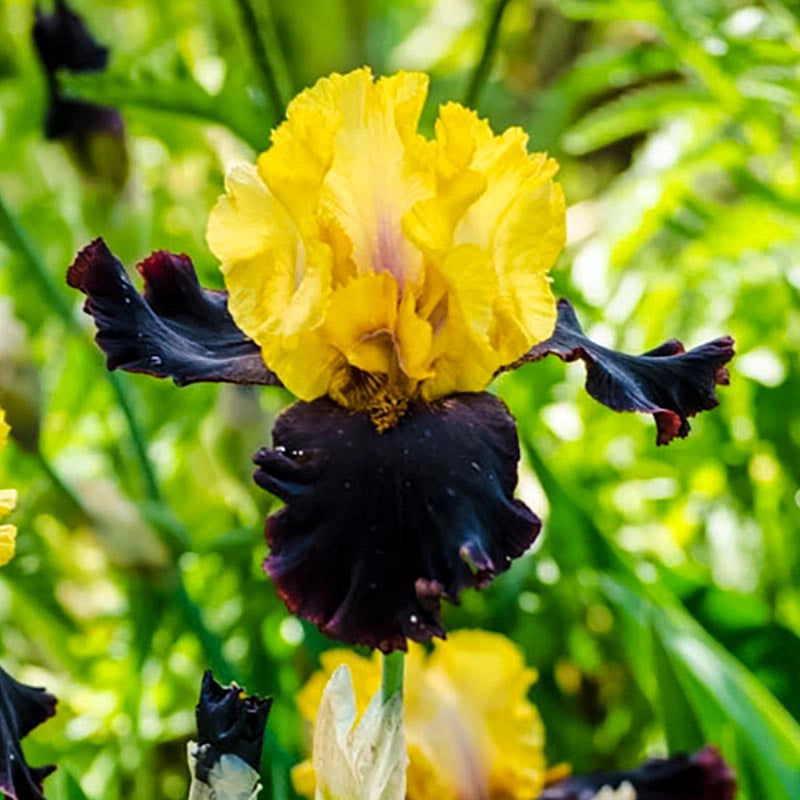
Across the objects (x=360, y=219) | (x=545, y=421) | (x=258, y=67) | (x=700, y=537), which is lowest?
(x=700, y=537)

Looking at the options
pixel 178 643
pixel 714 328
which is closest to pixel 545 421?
pixel 714 328

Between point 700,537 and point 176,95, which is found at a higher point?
point 176,95

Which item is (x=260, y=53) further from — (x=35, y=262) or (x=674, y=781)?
(x=674, y=781)

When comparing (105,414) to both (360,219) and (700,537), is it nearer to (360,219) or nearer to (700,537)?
(700,537)

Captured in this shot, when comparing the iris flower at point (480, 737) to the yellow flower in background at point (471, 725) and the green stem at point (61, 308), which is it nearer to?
the yellow flower in background at point (471, 725)

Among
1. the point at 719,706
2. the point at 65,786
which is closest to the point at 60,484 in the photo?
the point at 65,786

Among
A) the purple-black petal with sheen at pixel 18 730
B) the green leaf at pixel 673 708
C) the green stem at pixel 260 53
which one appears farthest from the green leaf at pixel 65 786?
the green stem at pixel 260 53
